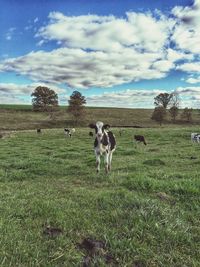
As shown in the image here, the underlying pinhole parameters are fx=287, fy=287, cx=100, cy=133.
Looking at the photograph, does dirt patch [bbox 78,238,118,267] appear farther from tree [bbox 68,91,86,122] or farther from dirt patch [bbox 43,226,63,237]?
tree [bbox 68,91,86,122]

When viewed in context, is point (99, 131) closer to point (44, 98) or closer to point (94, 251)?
point (94, 251)

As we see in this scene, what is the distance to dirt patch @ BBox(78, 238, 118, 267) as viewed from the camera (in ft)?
14.9

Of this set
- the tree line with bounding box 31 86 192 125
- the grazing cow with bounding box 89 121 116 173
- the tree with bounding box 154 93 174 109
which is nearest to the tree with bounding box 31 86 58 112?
the tree line with bounding box 31 86 192 125

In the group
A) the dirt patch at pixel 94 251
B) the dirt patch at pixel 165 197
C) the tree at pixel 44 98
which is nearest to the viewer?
the dirt patch at pixel 94 251

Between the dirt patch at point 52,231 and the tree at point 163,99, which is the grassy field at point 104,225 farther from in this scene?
the tree at point 163,99

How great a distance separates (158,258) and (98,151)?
936 cm

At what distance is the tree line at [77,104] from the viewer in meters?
88.8

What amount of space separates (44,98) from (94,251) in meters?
97.8

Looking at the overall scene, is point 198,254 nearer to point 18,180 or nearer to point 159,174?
point 159,174

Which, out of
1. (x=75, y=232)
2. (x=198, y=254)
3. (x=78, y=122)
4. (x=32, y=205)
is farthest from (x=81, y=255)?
(x=78, y=122)

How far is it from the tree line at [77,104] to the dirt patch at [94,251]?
8345cm

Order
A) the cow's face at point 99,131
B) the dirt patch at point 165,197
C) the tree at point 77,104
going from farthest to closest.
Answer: the tree at point 77,104, the cow's face at point 99,131, the dirt patch at point 165,197

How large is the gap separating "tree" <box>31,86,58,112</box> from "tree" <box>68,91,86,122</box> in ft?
42.9

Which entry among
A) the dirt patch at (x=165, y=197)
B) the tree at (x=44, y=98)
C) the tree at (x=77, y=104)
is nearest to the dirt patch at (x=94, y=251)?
the dirt patch at (x=165, y=197)
